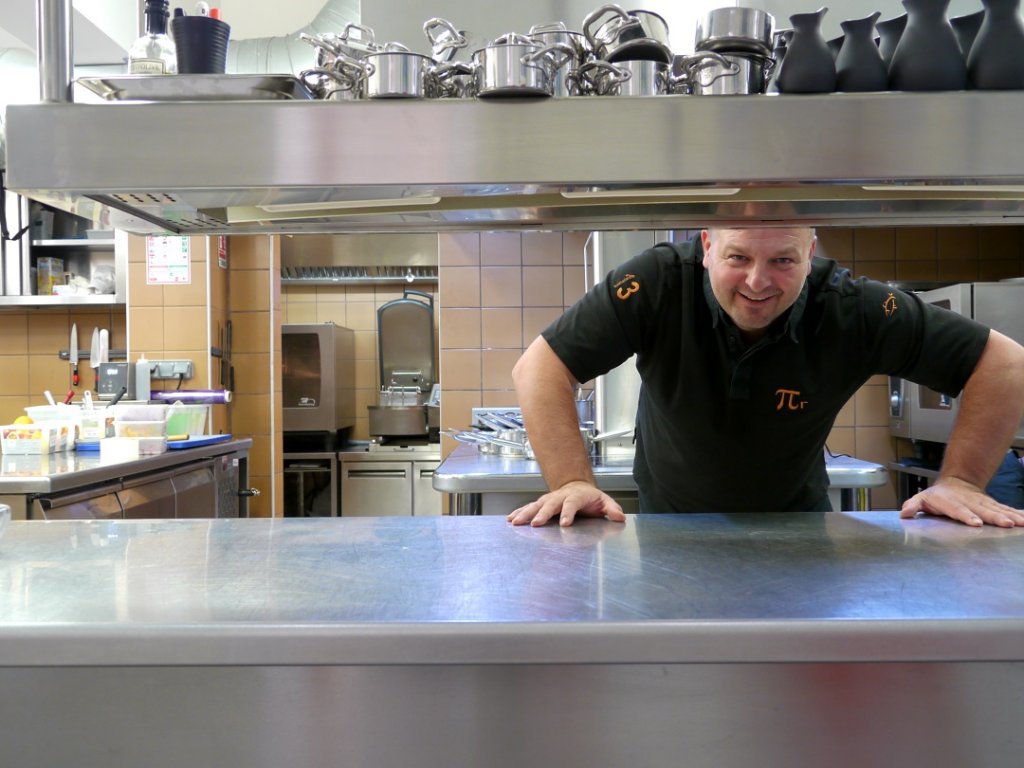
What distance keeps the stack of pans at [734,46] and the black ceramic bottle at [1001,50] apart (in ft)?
0.86

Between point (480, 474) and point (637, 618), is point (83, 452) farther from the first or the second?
point (637, 618)

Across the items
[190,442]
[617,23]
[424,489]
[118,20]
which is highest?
[118,20]

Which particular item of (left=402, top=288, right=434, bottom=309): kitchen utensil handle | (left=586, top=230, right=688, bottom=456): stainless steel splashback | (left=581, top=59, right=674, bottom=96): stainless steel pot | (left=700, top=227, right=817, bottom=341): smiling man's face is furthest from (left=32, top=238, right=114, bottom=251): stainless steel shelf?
(left=581, top=59, right=674, bottom=96): stainless steel pot

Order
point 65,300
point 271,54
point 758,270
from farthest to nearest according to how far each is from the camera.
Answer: point 65,300 → point 271,54 → point 758,270

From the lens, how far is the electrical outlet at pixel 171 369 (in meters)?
4.83

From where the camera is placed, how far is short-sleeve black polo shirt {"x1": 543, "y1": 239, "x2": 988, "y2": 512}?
1715mm

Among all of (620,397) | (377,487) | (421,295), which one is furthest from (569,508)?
(421,295)

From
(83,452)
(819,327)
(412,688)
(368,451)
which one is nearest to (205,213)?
(412,688)

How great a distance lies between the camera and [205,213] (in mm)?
1256

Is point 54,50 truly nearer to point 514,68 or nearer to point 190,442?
point 514,68

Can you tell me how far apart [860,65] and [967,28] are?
Result: 186 mm

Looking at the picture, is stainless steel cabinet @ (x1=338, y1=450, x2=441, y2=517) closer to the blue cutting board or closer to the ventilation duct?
the blue cutting board

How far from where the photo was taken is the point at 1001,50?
1.04m

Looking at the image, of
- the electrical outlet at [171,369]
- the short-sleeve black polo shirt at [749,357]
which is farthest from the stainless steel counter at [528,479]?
the electrical outlet at [171,369]
